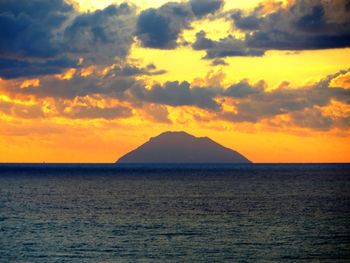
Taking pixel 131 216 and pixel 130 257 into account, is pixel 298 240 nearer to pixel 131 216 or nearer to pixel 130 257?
pixel 130 257

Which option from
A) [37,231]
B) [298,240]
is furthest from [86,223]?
[298,240]

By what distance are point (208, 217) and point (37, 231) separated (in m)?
27.7

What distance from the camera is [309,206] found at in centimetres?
12169

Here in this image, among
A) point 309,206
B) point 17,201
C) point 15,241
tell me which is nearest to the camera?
point 15,241

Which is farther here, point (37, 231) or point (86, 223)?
point (86, 223)

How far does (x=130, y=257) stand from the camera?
2606 inches

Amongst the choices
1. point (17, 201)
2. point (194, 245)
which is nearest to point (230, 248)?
point (194, 245)

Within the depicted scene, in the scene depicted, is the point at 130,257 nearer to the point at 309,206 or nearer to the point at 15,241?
the point at 15,241

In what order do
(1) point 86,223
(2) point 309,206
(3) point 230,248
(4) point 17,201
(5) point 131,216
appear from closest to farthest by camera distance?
(3) point 230,248 < (1) point 86,223 < (5) point 131,216 < (2) point 309,206 < (4) point 17,201

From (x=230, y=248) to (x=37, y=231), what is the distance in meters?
27.8

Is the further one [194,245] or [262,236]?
[262,236]

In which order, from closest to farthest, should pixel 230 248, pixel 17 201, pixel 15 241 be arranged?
pixel 230 248
pixel 15 241
pixel 17 201

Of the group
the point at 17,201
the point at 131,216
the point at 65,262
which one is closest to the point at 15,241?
the point at 65,262

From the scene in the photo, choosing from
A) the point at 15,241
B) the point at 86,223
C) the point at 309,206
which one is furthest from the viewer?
the point at 309,206
